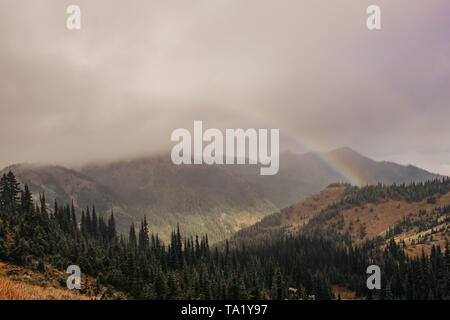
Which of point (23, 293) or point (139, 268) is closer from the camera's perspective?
point (23, 293)

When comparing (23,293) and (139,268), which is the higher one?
(23,293)

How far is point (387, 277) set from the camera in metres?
168

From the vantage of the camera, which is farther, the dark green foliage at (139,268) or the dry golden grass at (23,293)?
the dark green foliage at (139,268)

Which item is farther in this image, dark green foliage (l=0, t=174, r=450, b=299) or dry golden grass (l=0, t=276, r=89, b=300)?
dark green foliage (l=0, t=174, r=450, b=299)
